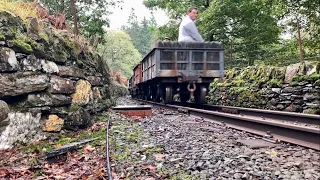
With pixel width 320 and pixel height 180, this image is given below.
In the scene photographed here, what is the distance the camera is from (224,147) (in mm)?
3479

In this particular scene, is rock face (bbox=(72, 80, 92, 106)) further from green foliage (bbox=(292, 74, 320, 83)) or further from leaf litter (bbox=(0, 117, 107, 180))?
green foliage (bbox=(292, 74, 320, 83))

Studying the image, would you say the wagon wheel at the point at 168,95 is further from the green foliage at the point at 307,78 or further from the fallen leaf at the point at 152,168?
the fallen leaf at the point at 152,168

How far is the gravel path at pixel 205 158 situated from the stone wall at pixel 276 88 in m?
2.75

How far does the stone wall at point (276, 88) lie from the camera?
20.1 ft

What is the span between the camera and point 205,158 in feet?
9.99

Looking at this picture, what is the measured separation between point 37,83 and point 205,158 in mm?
3227

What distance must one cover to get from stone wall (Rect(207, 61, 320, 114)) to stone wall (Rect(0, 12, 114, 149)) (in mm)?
4986

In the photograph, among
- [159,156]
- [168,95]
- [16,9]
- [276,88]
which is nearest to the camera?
[159,156]

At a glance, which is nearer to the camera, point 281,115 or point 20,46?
point 20,46

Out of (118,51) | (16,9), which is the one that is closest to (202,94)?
(16,9)

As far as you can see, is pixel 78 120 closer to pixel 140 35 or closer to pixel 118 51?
pixel 118 51

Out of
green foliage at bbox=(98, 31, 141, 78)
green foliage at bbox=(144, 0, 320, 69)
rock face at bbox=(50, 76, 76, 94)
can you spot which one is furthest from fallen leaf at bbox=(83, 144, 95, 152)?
green foliage at bbox=(98, 31, 141, 78)

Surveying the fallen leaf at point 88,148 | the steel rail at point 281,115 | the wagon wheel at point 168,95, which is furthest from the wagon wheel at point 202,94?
the fallen leaf at point 88,148

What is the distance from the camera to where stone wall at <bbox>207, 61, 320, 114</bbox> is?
6.13 metres
